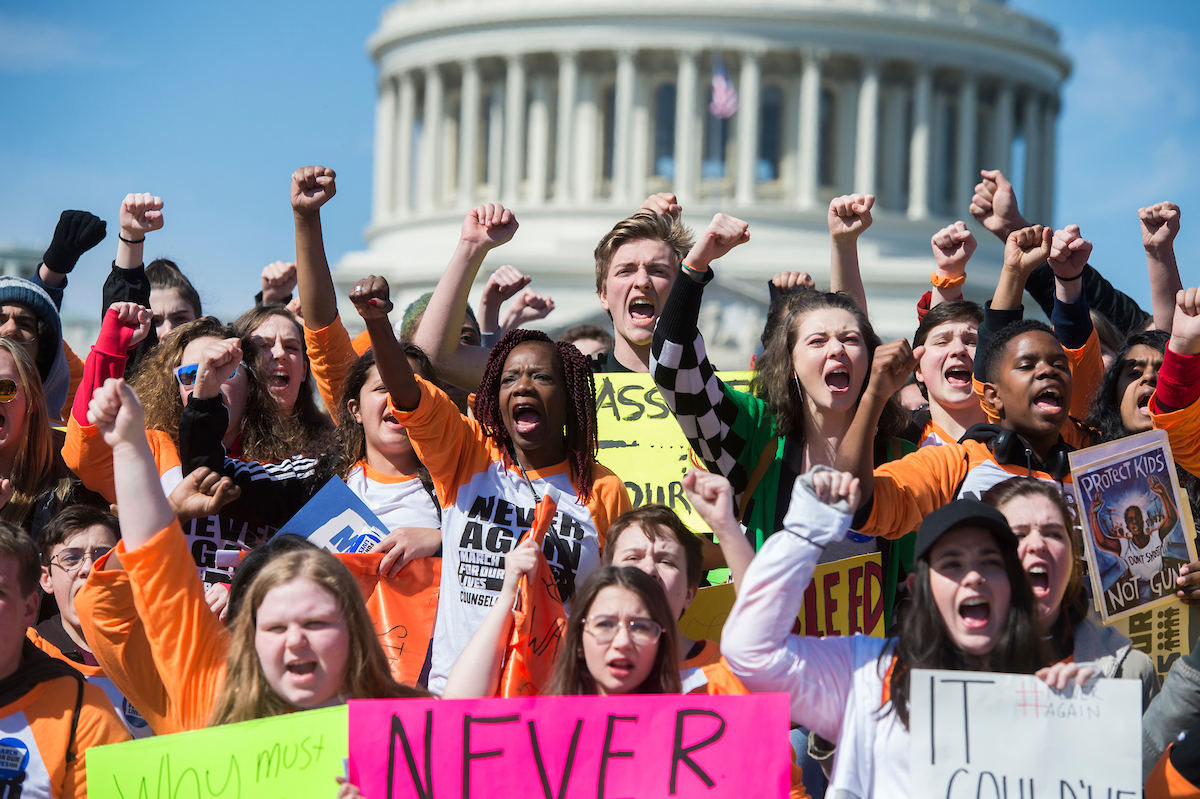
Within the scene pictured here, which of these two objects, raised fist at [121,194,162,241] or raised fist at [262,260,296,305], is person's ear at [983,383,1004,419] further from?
raised fist at [262,260,296,305]

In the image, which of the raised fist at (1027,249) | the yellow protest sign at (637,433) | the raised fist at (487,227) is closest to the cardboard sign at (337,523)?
the raised fist at (487,227)

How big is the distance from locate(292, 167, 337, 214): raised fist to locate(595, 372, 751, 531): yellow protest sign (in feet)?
4.87

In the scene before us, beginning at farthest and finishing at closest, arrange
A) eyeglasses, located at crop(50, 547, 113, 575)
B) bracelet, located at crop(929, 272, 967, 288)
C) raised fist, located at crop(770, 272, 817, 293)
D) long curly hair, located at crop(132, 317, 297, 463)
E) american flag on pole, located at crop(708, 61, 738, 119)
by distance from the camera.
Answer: american flag on pole, located at crop(708, 61, 738, 119) → raised fist, located at crop(770, 272, 817, 293) → bracelet, located at crop(929, 272, 967, 288) → long curly hair, located at crop(132, 317, 297, 463) → eyeglasses, located at crop(50, 547, 113, 575)

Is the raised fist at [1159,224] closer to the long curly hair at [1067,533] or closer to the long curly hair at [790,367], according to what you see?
the long curly hair at [790,367]

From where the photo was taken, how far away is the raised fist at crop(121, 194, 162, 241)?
721 cm

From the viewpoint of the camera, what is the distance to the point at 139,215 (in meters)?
7.24

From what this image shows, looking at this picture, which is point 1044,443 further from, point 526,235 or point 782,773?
point 526,235

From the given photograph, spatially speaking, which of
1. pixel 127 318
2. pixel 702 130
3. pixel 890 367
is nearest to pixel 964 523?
pixel 890 367

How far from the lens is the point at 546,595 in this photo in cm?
453

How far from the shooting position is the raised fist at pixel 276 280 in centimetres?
909

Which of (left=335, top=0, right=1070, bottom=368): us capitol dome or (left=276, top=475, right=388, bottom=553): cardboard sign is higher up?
(left=335, top=0, right=1070, bottom=368): us capitol dome

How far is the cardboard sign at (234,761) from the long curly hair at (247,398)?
2141 mm

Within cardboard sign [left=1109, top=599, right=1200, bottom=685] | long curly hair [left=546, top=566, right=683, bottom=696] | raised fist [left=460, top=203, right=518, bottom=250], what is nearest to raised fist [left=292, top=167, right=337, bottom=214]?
raised fist [left=460, top=203, right=518, bottom=250]

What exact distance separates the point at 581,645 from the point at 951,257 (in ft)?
12.2
